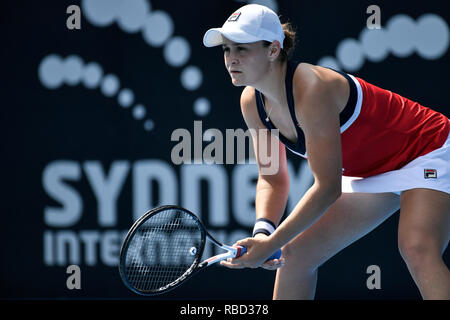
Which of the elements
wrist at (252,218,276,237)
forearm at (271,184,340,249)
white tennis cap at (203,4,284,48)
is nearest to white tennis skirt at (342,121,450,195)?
forearm at (271,184,340,249)

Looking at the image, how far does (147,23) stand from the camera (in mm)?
3723

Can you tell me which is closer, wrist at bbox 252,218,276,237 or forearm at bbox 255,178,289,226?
wrist at bbox 252,218,276,237

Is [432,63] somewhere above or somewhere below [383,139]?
above

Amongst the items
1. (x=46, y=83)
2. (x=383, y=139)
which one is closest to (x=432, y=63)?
(x=383, y=139)

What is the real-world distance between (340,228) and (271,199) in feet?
0.97

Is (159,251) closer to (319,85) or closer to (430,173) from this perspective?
(319,85)

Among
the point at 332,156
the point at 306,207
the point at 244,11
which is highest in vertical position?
the point at 244,11

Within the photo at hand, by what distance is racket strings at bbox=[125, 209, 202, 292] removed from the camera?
2400 millimetres

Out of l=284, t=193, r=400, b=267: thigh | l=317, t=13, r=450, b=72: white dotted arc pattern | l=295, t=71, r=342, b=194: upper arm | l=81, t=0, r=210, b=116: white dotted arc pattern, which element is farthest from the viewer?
l=81, t=0, r=210, b=116: white dotted arc pattern

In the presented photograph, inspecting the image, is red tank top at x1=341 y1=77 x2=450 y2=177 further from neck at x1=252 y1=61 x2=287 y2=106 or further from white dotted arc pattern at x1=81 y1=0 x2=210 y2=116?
white dotted arc pattern at x1=81 y1=0 x2=210 y2=116

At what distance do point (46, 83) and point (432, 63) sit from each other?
222 centimetres

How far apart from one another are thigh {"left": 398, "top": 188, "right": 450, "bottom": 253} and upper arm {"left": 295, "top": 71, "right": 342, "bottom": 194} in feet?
0.97

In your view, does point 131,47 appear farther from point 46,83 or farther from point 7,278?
point 7,278

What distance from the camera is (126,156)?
12.4ft
